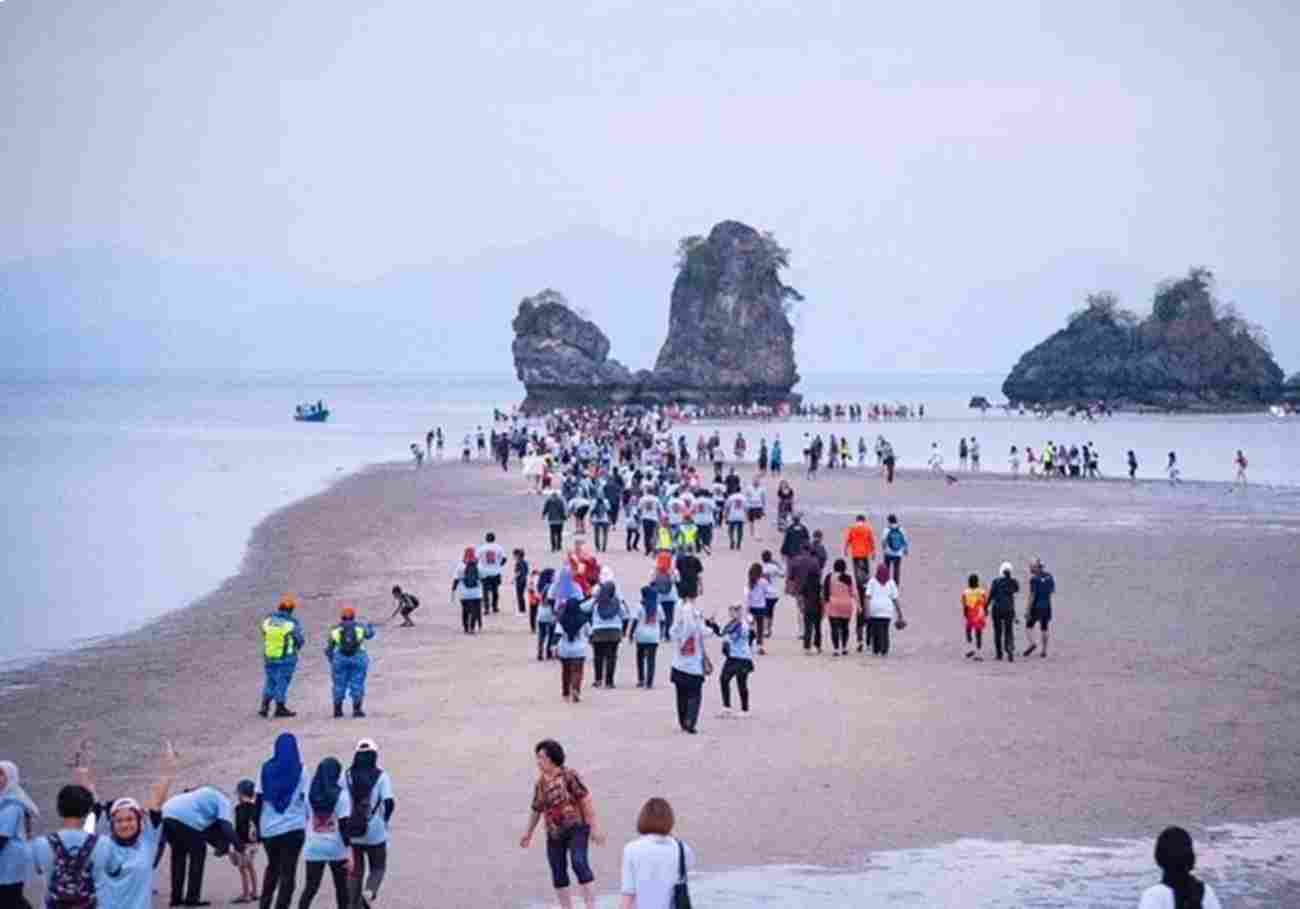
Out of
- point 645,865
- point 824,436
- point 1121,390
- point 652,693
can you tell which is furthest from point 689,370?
point 645,865

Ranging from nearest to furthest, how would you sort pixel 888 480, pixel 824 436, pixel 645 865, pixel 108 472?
pixel 645 865, pixel 888 480, pixel 108 472, pixel 824 436

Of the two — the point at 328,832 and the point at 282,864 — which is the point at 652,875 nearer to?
the point at 328,832

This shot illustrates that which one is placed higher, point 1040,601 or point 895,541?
point 895,541

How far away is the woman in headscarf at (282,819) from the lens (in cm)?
1206

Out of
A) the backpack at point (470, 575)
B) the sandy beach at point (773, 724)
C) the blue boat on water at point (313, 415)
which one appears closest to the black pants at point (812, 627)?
the sandy beach at point (773, 724)

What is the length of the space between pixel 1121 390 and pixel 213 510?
11691cm

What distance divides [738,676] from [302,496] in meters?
44.0

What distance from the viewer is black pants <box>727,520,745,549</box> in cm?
3881

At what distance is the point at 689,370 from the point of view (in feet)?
511

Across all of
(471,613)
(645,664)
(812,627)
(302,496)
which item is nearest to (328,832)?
(645,664)

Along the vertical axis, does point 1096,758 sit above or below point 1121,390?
below

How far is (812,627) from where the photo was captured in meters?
24.6

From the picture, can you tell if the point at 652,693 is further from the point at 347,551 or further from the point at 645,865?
the point at 347,551

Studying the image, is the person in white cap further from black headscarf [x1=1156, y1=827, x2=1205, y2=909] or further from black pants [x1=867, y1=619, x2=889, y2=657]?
black pants [x1=867, y1=619, x2=889, y2=657]
